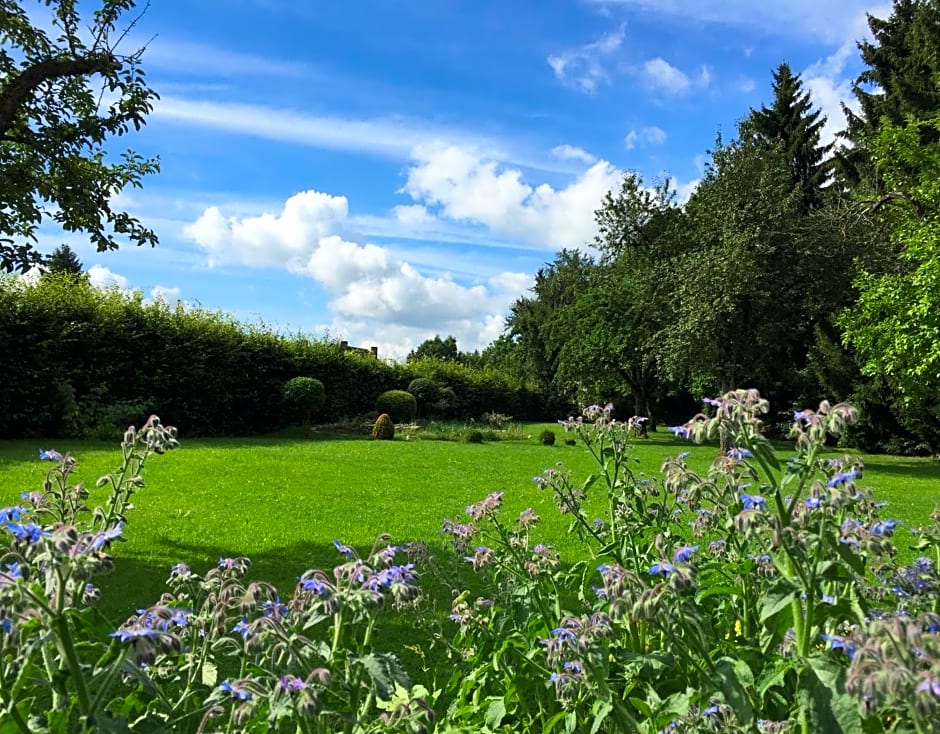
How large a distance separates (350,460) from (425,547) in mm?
10685

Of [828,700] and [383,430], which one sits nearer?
[828,700]

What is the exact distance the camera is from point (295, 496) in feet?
29.7

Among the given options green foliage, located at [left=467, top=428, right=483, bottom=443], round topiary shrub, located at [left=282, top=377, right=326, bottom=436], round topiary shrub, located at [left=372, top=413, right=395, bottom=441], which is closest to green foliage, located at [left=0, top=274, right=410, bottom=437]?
round topiary shrub, located at [left=282, top=377, right=326, bottom=436]

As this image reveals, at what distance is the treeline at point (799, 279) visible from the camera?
14.9 meters

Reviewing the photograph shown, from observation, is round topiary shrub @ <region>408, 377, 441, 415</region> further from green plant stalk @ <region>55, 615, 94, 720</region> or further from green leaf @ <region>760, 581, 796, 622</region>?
green plant stalk @ <region>55, 615, 94, 720</region>

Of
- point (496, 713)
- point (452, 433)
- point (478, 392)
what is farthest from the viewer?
point (478, 392)

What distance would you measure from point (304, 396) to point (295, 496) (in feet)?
32.1

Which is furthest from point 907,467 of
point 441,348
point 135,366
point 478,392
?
point 441,348

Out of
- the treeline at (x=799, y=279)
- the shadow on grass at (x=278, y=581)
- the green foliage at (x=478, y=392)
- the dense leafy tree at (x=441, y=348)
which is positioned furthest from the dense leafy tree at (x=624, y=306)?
the dense leafy tree at (x=441, y=348)

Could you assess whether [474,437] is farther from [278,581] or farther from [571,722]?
[571,722]

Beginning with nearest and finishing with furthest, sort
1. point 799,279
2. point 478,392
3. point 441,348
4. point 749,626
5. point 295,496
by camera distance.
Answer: point 749,626, point 295,496, point 799,279, point 478,392, point 441,348

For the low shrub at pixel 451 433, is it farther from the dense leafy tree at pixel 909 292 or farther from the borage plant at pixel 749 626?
the borage plant at pixel 749 626

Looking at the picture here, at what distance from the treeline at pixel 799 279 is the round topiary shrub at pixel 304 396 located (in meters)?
9.75

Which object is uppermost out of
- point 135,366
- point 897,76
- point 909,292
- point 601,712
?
point 897,76
